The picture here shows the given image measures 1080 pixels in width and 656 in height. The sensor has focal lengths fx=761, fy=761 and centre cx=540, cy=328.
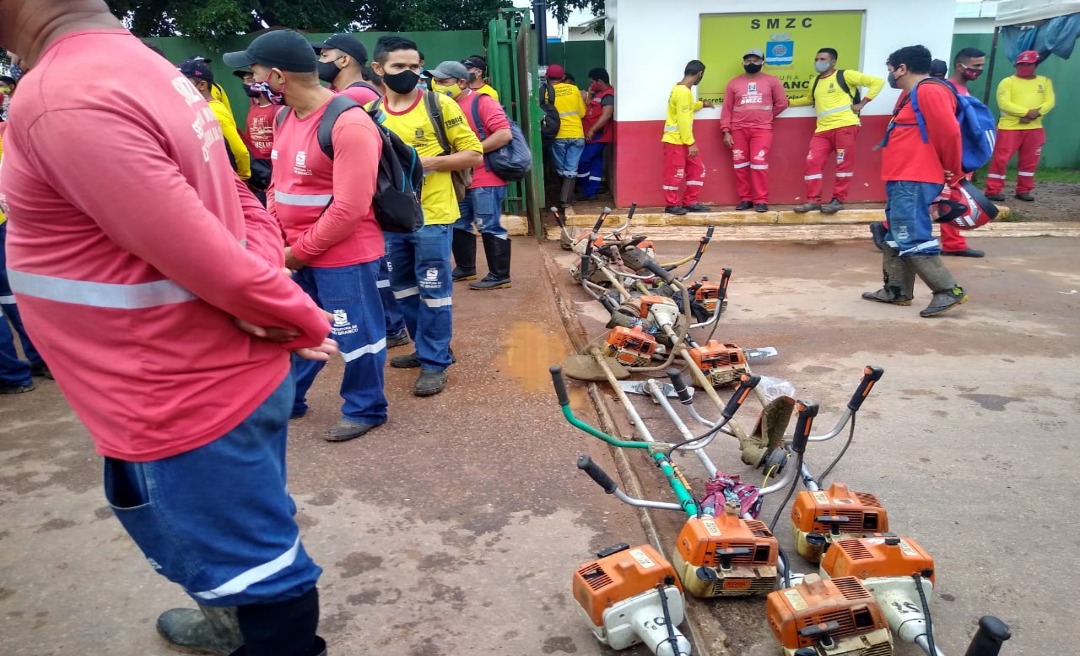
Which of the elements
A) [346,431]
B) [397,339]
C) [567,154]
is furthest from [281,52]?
[567,154]

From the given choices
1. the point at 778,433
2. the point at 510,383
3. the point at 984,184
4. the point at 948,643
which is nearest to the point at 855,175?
the point at 984,184

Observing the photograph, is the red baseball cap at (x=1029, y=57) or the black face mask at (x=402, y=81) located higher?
the red baseball cap at (x=1029, y=57)

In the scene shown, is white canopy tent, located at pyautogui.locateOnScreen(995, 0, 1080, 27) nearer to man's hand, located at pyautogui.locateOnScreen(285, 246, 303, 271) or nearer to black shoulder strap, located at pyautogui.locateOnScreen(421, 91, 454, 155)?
black shoulder strap, located at pyautogui.locateOnScreen(421, 91, 454, 155)

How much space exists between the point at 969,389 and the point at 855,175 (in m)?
5.78

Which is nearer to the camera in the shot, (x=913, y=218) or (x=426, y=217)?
(x=426, y=217)

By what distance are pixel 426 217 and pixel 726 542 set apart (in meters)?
2.61

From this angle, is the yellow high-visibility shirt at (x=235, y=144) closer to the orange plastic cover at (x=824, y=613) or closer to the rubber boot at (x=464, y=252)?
the rubber boot at (x=464, y=252)

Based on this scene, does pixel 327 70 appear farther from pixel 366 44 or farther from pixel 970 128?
pixel 366 44

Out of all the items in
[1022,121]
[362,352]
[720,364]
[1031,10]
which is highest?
[1031,10]

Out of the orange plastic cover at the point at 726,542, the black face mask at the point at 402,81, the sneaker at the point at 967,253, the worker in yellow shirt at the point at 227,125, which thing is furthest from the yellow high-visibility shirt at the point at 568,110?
the orange plastic cover at the point at 726,542

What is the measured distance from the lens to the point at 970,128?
5.43 meters

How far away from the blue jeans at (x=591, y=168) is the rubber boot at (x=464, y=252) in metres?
4.43

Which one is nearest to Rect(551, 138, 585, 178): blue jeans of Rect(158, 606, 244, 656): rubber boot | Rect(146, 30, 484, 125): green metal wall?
Rect(146, 30, 484, 125): green metal wall

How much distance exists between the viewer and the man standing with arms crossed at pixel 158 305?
4.18 ft
